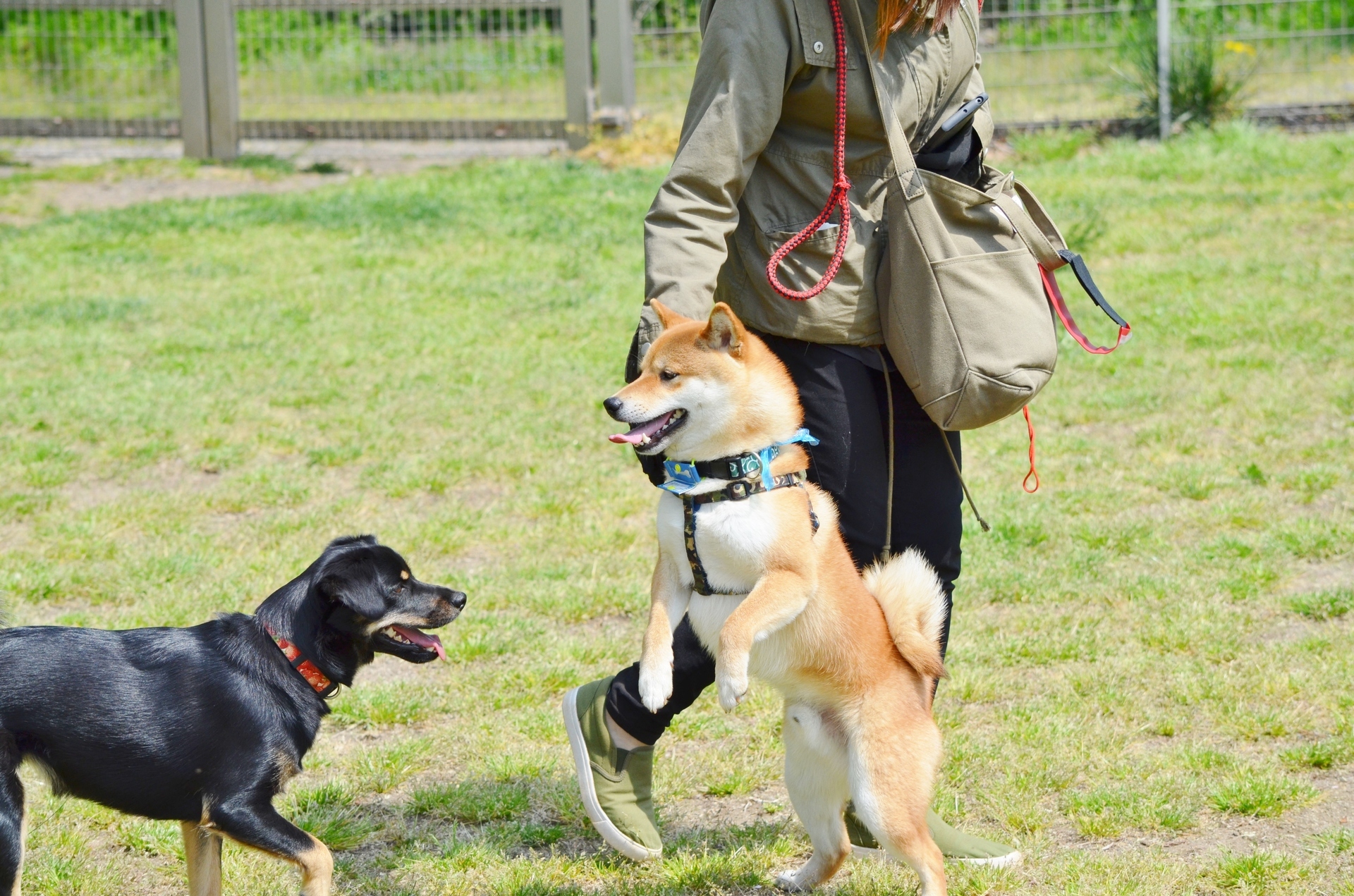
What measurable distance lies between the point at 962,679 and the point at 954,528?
46.3 inches

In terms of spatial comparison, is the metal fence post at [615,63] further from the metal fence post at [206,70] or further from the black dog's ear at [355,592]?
the black dog's ear at [355,592]

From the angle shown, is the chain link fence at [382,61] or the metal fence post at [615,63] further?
the chain link fence at [382,61]

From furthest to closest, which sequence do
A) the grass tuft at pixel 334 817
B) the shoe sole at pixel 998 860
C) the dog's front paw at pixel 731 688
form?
1. the grass tuft at pixel 334 817
2. the shoe sole at pixel 998 860
3. the dog's front paw at pixel 731 688

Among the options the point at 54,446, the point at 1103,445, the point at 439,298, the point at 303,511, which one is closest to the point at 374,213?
the point at 439,298

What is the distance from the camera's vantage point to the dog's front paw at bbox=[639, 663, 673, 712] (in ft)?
8.14

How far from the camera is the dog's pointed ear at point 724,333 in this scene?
2.43 m

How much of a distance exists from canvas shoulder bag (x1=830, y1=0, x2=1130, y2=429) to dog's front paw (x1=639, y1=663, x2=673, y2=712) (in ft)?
2.67

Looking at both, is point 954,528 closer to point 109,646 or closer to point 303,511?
point 109,646

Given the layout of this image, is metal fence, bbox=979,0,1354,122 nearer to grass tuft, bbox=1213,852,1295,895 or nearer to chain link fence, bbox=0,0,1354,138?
chain link fence, bbox=0,0,1354,138

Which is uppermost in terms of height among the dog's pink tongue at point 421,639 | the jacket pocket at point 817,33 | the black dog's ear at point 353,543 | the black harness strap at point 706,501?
the jacket pocket at point 817,33

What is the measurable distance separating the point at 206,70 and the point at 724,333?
11.0 metres

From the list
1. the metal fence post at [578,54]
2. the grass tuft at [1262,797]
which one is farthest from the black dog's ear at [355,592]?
the metal fence post at [578,54]

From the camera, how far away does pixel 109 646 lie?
2684 mm

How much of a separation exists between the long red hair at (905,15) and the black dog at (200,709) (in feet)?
5.34
